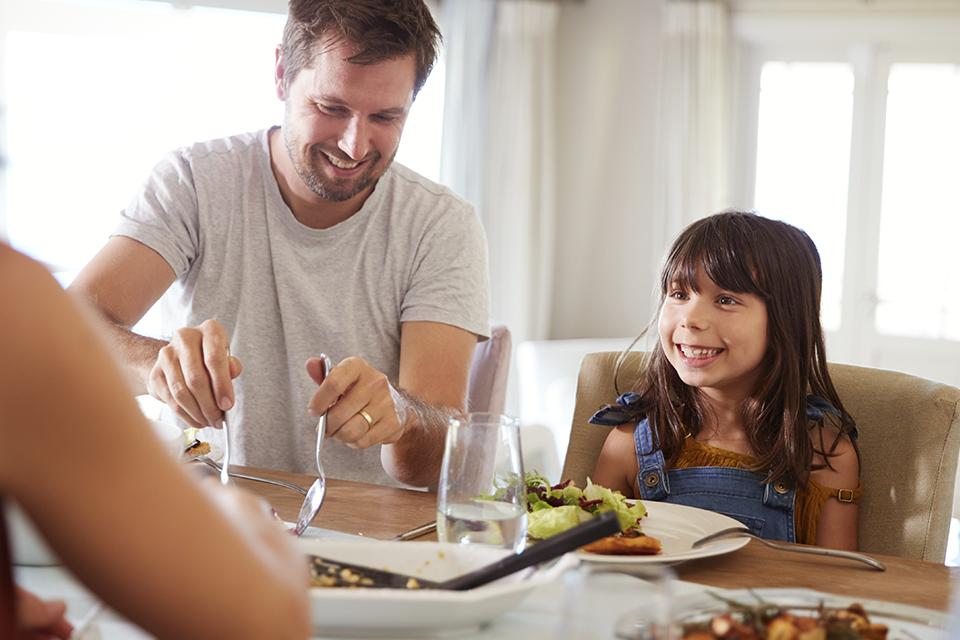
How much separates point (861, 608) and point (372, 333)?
120 cm

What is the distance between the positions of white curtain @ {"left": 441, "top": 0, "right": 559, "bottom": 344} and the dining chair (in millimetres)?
2929

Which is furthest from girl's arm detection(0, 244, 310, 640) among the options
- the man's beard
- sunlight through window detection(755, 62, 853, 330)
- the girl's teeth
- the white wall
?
sunlight through window detection(755, 62, 853, 330)

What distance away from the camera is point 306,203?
1.75m

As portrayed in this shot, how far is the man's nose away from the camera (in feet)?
5.18

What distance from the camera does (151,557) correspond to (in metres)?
0.39

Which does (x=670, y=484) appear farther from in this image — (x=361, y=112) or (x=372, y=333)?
(x=361, y=112)

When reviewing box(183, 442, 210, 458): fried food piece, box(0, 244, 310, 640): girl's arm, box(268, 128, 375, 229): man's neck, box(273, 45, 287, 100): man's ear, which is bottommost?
box(183, 442, 210, 458): fried food piece

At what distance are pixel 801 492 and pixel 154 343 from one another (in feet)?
3.66

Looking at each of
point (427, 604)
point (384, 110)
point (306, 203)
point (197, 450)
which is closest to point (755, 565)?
point (427, 604)

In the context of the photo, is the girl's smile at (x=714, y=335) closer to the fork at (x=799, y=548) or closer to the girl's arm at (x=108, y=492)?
the fork at (x=799, y=548)

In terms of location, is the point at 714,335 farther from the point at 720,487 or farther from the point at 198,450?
the point at 198,450

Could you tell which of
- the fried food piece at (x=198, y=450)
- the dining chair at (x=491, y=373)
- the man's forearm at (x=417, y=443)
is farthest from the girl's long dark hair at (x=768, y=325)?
the fried food piece at (x=198, y=450)

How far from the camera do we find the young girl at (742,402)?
55.4 inches

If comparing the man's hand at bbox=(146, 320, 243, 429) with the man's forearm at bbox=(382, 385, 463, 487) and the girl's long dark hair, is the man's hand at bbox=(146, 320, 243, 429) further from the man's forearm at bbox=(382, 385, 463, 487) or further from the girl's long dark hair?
the girl's long dark hair
